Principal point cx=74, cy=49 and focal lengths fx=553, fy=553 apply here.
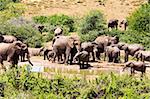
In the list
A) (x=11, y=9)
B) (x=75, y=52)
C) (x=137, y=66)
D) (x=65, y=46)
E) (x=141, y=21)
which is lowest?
(x=137, y=66)

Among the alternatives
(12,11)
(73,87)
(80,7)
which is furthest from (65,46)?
(80,7)

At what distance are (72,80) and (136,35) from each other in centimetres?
1928

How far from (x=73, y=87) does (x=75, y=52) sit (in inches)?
399

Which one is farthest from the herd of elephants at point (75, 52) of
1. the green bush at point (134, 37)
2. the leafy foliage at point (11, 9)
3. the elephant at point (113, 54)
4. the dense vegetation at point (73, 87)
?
the leafy foliage at point (11, 9)

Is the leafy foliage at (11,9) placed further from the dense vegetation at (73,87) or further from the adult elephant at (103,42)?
the dense vegetation at (73,87)

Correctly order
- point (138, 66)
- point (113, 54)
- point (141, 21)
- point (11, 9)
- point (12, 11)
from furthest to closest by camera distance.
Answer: point (11, 9) < point (12, 11) < point (141, 21) < point (113, 54) < point (138, 66)

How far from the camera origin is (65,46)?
A: 24938mm

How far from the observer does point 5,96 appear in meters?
14.9

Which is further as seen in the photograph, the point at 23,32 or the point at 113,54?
the point at 23,32

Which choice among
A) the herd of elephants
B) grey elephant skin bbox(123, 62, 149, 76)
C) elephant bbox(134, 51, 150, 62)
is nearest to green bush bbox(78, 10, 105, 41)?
the herd of elephants

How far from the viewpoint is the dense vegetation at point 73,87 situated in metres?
14.2

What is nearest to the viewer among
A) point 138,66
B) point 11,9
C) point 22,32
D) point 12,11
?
point 138,66

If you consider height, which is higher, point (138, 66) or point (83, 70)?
point (138, 66)

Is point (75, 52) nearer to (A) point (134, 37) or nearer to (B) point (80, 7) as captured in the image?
(A) point (134, 37)
